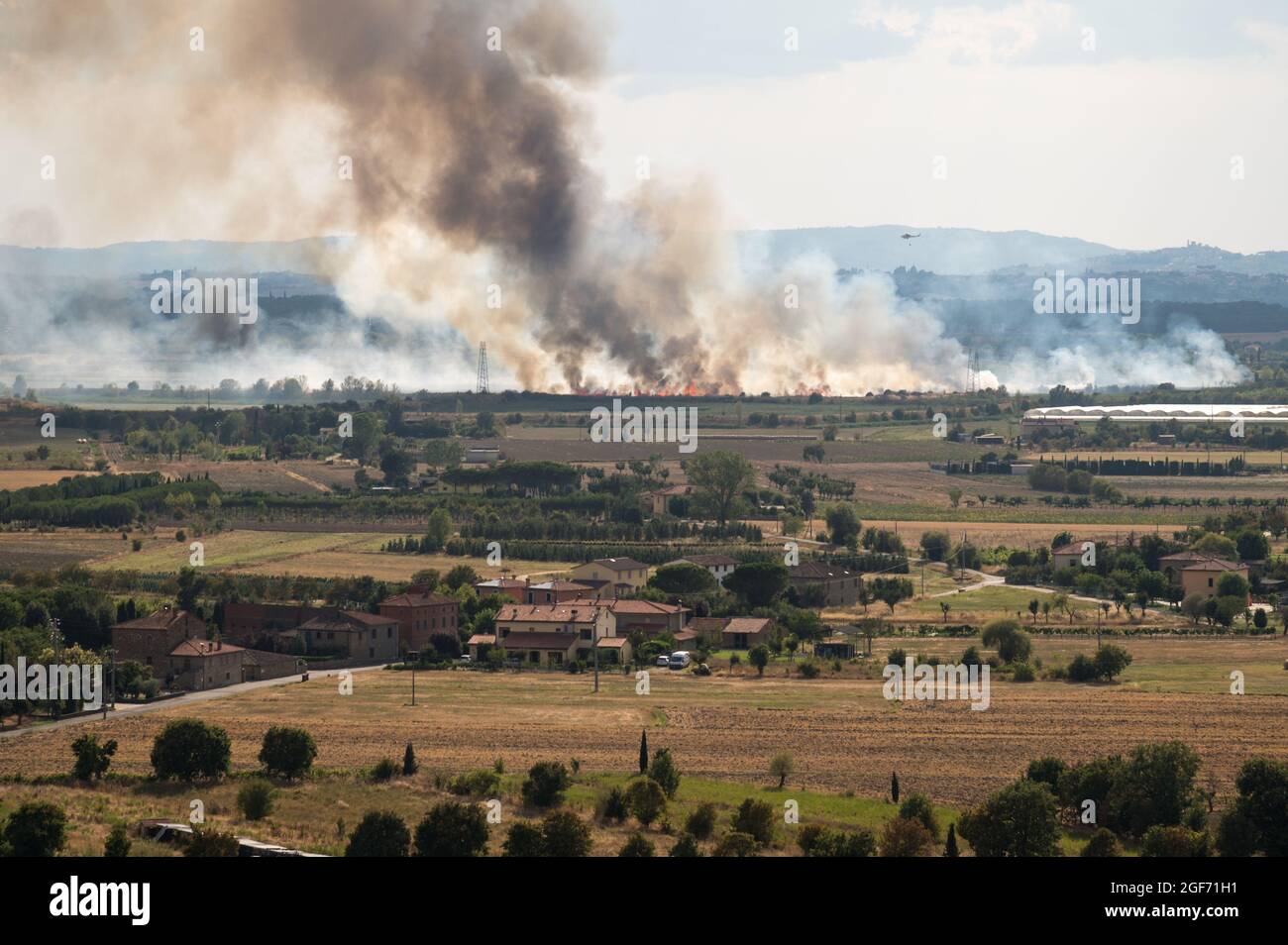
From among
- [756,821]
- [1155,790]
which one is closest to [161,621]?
[756,821]

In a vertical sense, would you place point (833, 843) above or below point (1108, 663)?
below

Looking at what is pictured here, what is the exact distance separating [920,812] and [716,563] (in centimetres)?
4202

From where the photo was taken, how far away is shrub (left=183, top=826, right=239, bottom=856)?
31250 millimetres

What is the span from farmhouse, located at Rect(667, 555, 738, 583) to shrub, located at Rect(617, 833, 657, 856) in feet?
140

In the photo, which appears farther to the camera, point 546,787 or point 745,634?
point 745,634

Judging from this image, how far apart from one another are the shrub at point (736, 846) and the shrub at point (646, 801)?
3.54 metres

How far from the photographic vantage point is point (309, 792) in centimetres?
4009

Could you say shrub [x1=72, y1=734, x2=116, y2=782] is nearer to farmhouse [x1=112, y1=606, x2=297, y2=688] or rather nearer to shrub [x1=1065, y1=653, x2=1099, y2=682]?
farmhouse [x1=112, y1=606, x2=297, y2=688]

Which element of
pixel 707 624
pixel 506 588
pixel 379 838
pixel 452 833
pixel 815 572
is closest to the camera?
pixel 379 838

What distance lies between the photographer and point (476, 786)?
3997 cm

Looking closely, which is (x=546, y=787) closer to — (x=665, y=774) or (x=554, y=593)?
(x=665, y=774)

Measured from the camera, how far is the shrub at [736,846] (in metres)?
32.4
